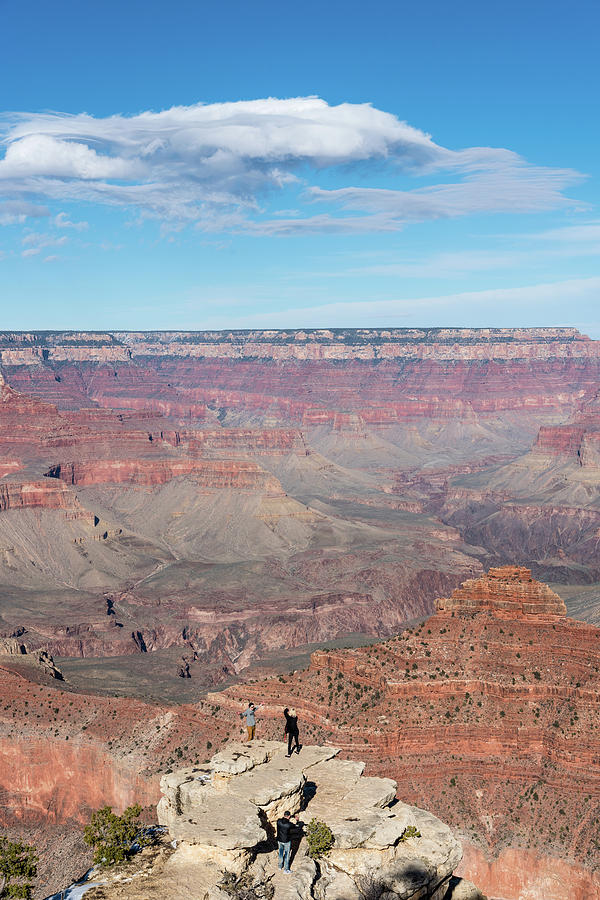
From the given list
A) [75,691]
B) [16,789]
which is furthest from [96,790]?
[75,691]

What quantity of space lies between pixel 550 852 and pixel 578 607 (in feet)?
293

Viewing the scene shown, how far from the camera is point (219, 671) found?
466 feet

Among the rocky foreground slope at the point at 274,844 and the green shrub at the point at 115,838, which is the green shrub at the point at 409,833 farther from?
the green shrub at the point at 115,838

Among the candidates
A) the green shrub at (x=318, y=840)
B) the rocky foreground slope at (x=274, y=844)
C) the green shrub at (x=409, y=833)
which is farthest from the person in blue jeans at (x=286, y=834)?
the green shrub at (x=409, y=833)

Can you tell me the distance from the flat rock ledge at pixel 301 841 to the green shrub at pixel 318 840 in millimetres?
305

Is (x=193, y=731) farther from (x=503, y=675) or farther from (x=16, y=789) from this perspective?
(x=503, y=675)

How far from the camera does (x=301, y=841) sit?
Answer: 3838cm

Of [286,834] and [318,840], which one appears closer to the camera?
[286,834]

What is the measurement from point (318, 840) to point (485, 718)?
99.5ft

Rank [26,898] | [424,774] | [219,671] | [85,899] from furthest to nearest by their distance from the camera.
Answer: [219,671], [424,774], [26,898], [85,899]

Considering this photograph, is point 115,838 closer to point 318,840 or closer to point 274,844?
point 274,844

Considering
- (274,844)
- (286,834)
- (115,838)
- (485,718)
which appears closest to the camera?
(286,834)

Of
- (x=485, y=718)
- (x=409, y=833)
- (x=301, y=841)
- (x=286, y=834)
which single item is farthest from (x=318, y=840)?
(x=485, y=718)

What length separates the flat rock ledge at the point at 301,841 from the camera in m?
34.4
